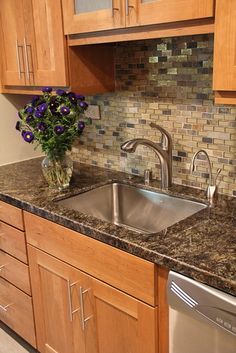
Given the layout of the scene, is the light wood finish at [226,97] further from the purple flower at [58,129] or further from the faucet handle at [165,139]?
the purple flower at [58,129]

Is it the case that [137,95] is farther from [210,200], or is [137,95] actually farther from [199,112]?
[210,200]

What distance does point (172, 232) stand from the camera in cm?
133

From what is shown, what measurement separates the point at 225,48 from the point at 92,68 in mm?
855

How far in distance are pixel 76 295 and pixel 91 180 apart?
0.62 metres

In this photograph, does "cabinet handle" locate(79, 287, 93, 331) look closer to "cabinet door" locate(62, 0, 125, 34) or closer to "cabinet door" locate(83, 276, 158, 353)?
"cabinet door" locate(83, 276, 158, 353)

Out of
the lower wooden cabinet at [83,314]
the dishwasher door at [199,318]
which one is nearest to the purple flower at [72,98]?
the lower wooden cabinet at [83,314]

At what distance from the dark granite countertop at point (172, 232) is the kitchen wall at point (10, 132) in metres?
0.39

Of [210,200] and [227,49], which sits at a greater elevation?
[227,49]

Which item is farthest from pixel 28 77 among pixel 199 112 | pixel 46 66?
pixel 199 112

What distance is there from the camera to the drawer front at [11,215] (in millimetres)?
1750

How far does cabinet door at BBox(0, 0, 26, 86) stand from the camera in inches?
75.0

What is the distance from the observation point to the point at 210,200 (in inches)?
62.9

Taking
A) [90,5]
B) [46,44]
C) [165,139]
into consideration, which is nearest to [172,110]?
[165,139]

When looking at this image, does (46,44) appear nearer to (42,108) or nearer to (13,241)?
(42,108)
